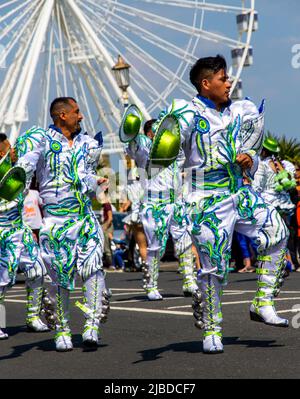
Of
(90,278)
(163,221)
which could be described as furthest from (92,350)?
(163,221)

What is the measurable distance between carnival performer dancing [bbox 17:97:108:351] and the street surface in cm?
27

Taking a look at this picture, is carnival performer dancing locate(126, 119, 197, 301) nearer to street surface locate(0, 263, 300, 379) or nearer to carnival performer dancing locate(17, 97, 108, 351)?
street surface locate(0, 263, 300, 379)

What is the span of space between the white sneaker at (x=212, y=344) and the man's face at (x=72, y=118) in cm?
183

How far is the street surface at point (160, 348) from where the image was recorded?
565cm

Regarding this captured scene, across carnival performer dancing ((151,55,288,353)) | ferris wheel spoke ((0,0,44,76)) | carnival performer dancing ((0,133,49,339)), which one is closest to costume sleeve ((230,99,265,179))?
carnival performer dancing ((151,55,288,353))

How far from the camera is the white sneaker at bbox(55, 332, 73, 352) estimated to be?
22.3 feet

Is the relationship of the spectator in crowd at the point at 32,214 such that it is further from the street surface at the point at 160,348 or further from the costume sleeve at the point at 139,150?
the costume sleeve at the point at 139,150

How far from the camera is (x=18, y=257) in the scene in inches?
322

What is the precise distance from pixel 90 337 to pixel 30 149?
1.31 m

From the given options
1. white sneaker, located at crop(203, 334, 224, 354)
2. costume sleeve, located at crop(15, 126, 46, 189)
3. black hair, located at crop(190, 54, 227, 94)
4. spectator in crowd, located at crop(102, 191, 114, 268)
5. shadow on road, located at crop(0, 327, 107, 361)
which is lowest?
spectator in crowd, located at crop(102, 191, 114, 268)

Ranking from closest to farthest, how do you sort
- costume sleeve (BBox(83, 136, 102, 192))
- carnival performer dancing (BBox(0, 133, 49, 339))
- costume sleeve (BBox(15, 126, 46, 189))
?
costume sleeve (BBox(15, 126, 46, 189)) → costume sleeve (BBox(83, 136, 102, 192)) → carnival performer dancing (BBox(0, 133, 49, 339))

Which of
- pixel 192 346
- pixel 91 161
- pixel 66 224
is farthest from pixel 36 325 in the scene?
pixel 192 346
